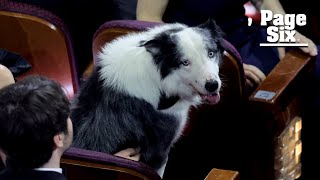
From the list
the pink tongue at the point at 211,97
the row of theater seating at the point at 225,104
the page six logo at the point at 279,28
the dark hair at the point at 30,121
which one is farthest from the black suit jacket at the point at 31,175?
the page six logo at the point at 279,28

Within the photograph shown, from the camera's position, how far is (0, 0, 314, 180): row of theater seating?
6.02 ft

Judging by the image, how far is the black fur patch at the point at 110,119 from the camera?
65.9 inches

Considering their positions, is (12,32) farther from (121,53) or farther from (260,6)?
(260,6)

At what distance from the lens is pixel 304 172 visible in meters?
2.26

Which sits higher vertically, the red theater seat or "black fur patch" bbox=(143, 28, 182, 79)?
"black fur patch" bbox=(143, 28, 182, 79)

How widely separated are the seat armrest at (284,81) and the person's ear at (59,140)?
723 millimetres

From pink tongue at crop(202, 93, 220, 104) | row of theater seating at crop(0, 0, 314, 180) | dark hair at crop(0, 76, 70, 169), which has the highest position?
dark hair at crop(0, 76, 70, 169)

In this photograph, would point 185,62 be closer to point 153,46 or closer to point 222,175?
point 153,46

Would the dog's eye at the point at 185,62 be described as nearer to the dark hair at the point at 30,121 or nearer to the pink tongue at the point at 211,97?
the pink tongue at the point at 211,97

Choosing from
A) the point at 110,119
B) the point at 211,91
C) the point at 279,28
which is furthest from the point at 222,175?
the point at 279,28

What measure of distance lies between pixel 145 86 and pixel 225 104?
35 cm

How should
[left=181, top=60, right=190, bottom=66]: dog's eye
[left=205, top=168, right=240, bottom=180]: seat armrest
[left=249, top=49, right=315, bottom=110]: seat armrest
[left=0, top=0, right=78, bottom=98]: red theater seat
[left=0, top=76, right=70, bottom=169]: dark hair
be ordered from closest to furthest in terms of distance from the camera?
[left=0, top=76, right=70, bottom=169]: dark hair < [left=205, top=168, right=240, bottom=180]: seat armrest < [left=181, top=60, right=190, bottom=66]: dog's eye < [left=249, top=49, right=315, bottom=110]: seat armrest < [left=0, top=0, right=78, bottom=98]: red theater seat

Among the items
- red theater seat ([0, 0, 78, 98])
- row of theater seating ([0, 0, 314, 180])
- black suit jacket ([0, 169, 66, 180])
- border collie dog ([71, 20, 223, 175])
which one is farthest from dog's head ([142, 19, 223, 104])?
black suit jacket ([0, 169, 66, 180])

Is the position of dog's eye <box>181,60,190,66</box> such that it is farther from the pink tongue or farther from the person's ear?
the person's ear
